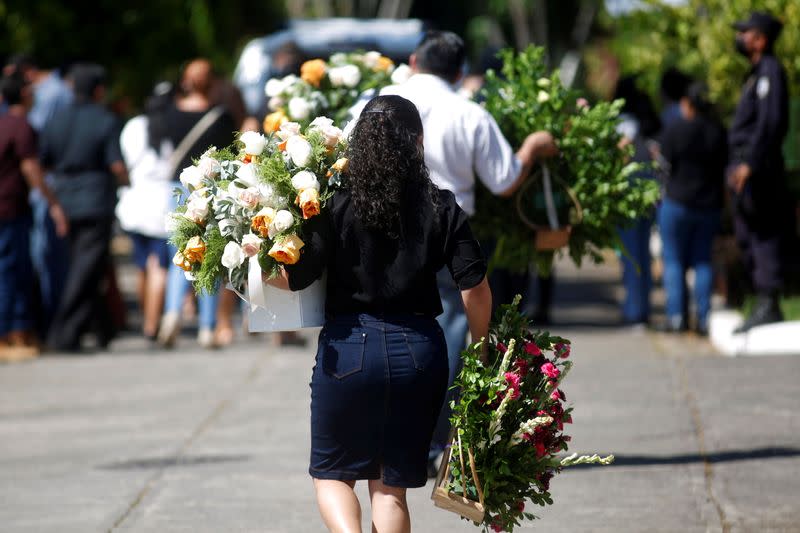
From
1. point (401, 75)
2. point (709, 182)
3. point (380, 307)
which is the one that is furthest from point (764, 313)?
point (380, 307)

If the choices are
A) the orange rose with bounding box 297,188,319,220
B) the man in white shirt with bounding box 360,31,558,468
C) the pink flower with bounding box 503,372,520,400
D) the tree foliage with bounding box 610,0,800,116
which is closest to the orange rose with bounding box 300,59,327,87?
the man in white shirt with bounding box 360,31,558,468

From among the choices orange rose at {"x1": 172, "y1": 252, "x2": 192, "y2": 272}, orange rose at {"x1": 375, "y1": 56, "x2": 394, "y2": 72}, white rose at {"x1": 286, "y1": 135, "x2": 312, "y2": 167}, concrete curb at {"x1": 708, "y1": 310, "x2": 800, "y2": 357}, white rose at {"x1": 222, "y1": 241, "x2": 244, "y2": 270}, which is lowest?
concrete curb at {"x1": 708, "y1": 310, "x2": 800, "y2": 357}

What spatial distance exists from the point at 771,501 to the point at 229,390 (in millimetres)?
4480

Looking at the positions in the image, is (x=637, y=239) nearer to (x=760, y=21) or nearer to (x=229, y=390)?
(x=760, y=21)

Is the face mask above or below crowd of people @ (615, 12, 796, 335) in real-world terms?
above

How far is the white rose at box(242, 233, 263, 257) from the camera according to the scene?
491 centimetres

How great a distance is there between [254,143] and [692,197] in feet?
24.9

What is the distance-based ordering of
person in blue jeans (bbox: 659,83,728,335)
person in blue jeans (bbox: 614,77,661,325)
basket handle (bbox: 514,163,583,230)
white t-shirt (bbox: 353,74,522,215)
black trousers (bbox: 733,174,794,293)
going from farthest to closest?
person in blue jeans (bbox: 614,77,661,325) → person in blue jeans (bbox: 659,83,728,335) → black trousers (bbox: 733,174,794,293) → basket handle (bbox: 514,163,583,230) → white t-shirt (bbox: 353,74,522,215)

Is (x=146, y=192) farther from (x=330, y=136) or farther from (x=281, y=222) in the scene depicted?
(x=281, y=222)

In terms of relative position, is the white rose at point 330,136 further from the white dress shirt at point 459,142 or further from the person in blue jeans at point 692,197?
the person in blue jeans at point 692,197

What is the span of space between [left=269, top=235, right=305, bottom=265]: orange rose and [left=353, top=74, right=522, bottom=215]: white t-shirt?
1820mm

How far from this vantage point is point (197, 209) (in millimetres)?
5055

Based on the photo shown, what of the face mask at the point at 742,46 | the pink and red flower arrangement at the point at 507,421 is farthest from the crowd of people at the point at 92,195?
the pink and red flower arrangement at the point at 507,421

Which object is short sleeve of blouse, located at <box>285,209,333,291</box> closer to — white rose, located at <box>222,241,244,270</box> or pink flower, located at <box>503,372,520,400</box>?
white rose, located at <box>222,241,244,270</box>
